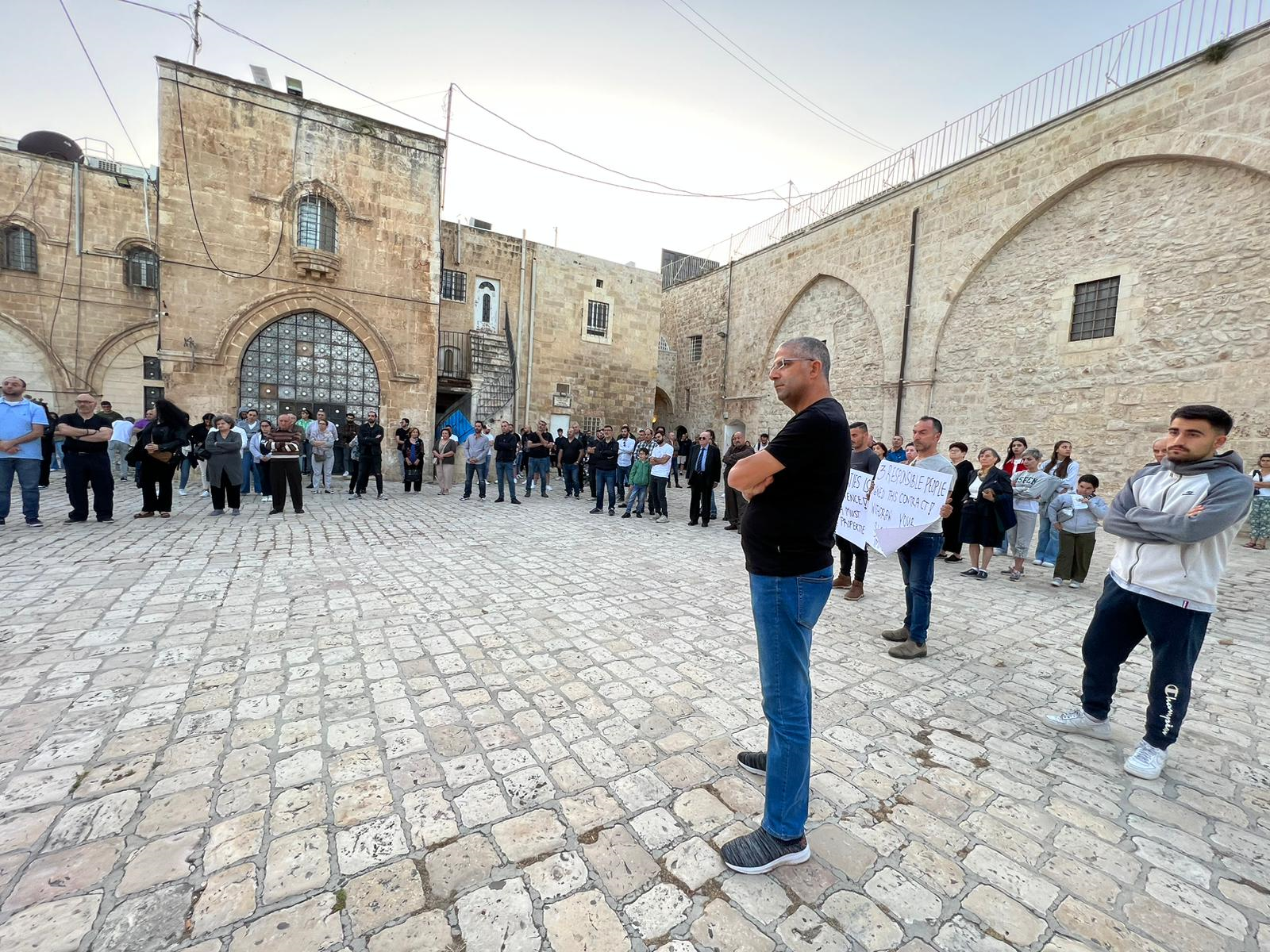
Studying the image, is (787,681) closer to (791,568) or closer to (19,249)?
(791,568)

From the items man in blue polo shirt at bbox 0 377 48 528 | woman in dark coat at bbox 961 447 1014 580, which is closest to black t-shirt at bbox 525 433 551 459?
man in blue polo shirt at bbox 0 377 48 528

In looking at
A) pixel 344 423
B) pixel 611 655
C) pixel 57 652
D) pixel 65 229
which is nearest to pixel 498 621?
pixel 611 655

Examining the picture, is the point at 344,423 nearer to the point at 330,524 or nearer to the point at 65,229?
the point at 330,524

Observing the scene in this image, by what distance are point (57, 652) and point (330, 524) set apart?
5.32 meters

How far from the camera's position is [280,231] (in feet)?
47.7

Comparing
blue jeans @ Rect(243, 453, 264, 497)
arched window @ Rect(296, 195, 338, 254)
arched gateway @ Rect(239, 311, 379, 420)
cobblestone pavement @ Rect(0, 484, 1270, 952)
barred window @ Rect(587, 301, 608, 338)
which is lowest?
cobblestone pavement @ Rect(0, 484, 1270, 952)

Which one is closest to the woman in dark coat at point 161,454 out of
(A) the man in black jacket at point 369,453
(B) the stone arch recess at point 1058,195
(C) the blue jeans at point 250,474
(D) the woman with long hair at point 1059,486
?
(C) the blue jeans at point 250,474

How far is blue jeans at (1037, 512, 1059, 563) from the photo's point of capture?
812 centimetres

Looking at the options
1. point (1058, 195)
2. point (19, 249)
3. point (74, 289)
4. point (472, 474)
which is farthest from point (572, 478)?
point (19, 249)

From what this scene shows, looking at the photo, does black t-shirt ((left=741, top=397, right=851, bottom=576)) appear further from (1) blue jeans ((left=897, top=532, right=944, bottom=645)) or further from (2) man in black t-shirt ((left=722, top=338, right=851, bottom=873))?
(1) blue jeans ((left=897, top=532, right=944, bottom=645))

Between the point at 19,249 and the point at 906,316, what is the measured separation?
93.1 feet

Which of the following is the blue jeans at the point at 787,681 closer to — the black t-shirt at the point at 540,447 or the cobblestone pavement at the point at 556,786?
the cobblestone pavement at the point at 556,786

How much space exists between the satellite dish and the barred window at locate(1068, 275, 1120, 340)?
32.8 metres

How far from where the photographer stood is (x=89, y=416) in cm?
802
